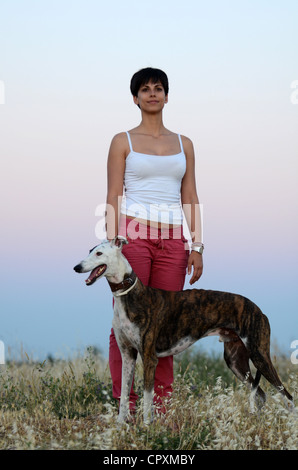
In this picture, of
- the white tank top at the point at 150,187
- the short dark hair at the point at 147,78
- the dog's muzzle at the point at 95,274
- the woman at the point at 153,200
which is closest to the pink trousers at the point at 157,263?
the woman at the point at 153,200

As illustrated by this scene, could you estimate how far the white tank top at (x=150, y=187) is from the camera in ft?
22.6

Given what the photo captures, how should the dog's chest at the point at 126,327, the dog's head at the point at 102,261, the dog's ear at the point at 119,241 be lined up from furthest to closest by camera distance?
the dog's chest at the point at 126,327
the dog's ear at the point at 119,241
the dog's head at the point at 102,261

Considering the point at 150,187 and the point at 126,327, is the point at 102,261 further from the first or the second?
the point at 150,187

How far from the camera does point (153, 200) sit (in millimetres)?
6902

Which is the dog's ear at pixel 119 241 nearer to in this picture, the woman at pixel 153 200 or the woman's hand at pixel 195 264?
the woman at pixel 153 200

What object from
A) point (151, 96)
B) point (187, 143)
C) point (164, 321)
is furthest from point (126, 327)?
point (151, 96)

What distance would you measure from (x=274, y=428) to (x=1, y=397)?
14.0 feet

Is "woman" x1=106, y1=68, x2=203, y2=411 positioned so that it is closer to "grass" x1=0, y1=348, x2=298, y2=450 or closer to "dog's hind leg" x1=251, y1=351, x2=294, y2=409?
"grass" x1=0, y1=348, x2=298, y2=450

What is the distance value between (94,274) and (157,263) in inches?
44.0

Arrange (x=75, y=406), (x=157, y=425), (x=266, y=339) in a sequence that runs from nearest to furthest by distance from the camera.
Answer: (x=157, y=425) < (x=266, y=339) < (x=75, y=406)

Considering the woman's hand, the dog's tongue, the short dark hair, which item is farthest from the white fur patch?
the short dark hair

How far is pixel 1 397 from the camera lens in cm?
876

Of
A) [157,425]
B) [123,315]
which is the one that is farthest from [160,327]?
[157,425]
